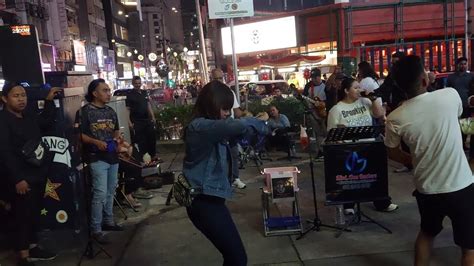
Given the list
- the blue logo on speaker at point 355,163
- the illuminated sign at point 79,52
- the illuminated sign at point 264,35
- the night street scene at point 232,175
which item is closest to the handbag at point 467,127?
the night street scene at point 232,175

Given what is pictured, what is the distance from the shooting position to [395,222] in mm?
5410

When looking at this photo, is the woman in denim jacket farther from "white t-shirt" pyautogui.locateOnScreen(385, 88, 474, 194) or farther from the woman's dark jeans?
"white t-shirt" pyautogui.locateOnScreen(385, 88, 474, 194)

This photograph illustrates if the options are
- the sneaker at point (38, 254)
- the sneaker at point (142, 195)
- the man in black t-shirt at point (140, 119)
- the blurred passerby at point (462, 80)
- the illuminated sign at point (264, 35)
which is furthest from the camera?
the illuminated sign at point (264, 35)

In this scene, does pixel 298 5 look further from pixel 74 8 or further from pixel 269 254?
pixel 74 8

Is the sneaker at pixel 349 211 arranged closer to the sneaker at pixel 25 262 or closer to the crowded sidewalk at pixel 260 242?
the crowded sidewalk at pixel 260 242

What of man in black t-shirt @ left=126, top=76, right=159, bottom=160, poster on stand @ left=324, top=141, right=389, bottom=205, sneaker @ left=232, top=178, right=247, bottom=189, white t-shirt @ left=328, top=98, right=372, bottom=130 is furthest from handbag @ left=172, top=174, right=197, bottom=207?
man in black t-shirt @ left=126, top=76, right=159, bottom=160

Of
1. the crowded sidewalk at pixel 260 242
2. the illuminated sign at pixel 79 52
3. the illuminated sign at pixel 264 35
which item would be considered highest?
the illuminated sign at pixel 79 52

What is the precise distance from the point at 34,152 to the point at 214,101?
252 centimetres

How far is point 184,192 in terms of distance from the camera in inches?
120

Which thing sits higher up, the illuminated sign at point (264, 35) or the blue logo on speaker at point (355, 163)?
the illuminated sign at point (264, 35)

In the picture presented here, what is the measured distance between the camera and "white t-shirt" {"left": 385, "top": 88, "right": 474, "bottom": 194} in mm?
3057

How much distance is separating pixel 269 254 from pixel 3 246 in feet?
10.4

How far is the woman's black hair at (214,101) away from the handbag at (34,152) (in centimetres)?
238

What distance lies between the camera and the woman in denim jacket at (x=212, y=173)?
9.71 feet
